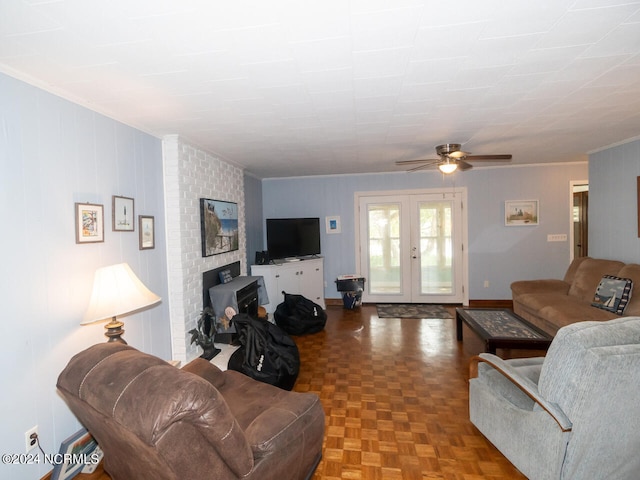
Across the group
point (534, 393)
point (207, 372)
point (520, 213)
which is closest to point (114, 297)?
point (207, 372)

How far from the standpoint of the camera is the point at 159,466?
108cm

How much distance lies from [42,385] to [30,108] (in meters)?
1.54

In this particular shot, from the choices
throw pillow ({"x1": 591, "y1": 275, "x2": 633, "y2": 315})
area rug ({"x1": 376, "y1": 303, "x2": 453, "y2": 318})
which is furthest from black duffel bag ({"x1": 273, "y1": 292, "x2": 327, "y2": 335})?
throw pillow ({"x1": 591, "y1": 275, "x2": 633, "y2": 315})

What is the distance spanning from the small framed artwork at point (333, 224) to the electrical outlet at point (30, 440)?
4.44 meters

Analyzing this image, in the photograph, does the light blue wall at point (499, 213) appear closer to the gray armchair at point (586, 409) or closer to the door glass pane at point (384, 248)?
the door glass pane at point (384, 248)

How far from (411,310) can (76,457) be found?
4.32 m

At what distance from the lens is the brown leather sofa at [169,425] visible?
1021mm

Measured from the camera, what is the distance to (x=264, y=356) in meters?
2.64

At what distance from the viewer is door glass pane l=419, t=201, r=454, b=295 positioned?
A: 534cm

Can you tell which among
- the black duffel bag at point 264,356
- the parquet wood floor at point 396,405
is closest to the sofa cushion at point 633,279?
the parquet wood floor at point 396,405

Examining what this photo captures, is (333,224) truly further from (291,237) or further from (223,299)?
(223,299)

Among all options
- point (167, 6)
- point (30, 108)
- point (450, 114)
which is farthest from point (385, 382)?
point (30, 108)

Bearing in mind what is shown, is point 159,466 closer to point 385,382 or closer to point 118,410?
point 118,410

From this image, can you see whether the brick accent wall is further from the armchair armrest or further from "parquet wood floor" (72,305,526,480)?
the armchair armrest
